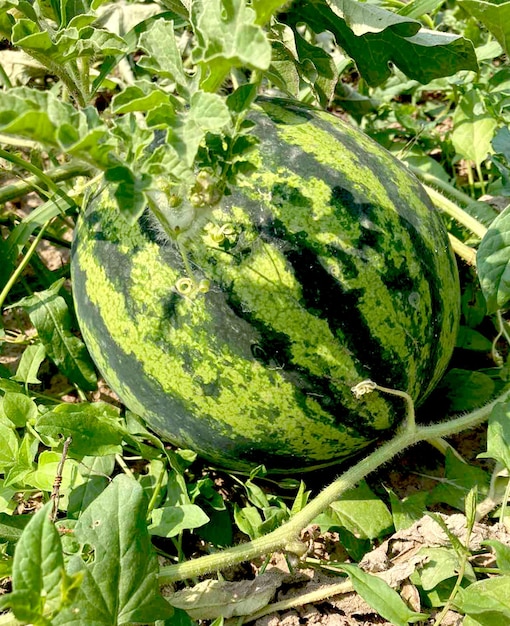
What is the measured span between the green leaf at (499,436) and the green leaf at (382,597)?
1.31 ft

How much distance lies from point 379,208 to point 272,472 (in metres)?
0.76

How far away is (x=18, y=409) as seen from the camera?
2.04 metres

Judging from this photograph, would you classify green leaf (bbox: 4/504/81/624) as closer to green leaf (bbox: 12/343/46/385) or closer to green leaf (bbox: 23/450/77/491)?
green leaf (bbox: 23/450/77/491)

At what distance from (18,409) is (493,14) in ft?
5.36

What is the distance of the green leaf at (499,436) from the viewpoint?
1.84m

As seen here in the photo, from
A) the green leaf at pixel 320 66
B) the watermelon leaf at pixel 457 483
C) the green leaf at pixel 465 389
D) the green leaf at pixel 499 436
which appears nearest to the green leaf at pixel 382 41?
the green leaf at pixel 320 66

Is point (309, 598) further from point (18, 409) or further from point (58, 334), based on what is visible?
point (58, 334)

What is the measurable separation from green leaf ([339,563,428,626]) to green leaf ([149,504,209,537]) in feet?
1.16

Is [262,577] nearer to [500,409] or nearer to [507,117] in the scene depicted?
[500,409]

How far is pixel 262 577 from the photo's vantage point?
194 centimetres

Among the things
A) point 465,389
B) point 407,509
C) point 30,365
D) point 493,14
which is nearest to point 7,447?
point 30,365

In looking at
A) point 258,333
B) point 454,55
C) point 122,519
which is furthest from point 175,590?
point 454,55

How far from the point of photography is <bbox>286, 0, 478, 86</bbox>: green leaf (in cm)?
215

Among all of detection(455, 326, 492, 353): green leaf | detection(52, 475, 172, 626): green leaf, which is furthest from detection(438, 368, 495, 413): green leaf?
detection(52, 475, 172, 626): green leaf
